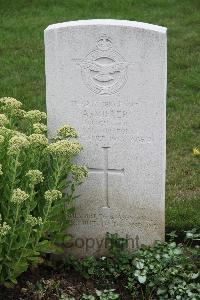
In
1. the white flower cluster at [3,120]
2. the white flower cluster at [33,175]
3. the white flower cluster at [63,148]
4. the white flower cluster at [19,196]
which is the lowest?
the white flower cluster at [19,196]

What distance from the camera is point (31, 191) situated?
4.24 meters

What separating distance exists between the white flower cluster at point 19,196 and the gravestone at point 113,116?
85 centimetres

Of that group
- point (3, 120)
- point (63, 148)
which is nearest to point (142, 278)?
point (63, 148)

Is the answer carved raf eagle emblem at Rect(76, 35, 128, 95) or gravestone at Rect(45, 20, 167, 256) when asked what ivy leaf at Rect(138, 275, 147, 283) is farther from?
carved raf eagle emblem at Rect(76, 35, 128, 95)

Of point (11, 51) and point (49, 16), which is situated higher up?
point (49, 16)

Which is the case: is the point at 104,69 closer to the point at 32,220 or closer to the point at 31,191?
the point at 31,191

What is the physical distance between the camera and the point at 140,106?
4684mm

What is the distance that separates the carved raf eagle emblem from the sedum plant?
351 mm

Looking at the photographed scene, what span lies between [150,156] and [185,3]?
7121mm

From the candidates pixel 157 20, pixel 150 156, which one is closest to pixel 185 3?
pixel 157 20

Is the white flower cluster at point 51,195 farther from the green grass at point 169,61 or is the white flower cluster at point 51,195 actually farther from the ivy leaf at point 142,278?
the green grass at point 169,61

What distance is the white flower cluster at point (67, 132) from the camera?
4.53 metres

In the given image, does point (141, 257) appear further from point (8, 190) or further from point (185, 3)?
point (185, 3)

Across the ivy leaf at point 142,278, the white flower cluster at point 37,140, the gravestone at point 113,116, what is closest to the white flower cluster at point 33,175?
the white flower cluster at point 37,140
